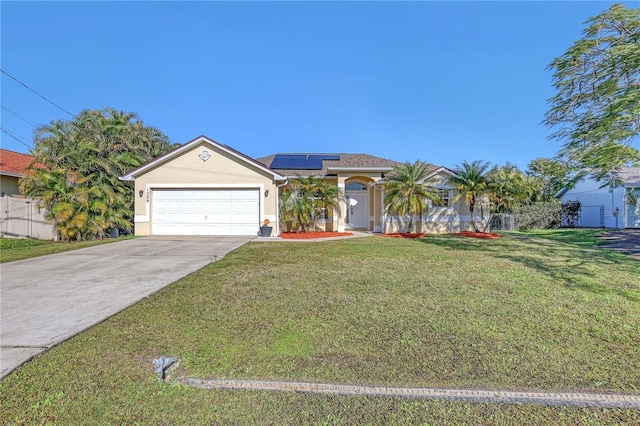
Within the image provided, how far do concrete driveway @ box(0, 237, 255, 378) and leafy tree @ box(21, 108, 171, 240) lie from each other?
374 cm

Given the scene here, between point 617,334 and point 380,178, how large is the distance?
14.9 m

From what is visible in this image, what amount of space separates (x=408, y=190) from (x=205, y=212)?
1096cm

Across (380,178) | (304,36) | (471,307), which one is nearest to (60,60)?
(304,36)

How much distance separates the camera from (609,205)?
77.1 ft

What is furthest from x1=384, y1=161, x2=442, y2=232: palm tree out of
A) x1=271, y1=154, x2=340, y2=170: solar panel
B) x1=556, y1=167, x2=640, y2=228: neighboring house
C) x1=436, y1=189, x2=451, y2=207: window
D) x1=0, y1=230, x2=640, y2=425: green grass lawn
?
x1=556, y1=167, x2=640, y2=228: neighboring house

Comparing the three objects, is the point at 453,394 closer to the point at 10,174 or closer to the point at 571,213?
the point at 10,174

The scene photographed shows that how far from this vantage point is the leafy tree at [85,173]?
44.5ft

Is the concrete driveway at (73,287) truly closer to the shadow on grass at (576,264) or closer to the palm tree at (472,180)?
the shadow on grass at (576,264)

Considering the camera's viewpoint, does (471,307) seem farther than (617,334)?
Yes

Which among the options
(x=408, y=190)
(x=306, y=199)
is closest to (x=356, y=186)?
(x=408, y=190)

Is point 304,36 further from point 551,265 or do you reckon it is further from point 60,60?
point 551,265

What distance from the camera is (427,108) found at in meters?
22.1

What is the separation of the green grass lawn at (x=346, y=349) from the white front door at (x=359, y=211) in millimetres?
13572

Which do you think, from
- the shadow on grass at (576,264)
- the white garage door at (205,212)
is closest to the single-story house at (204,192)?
the white garage door at (205,212)
